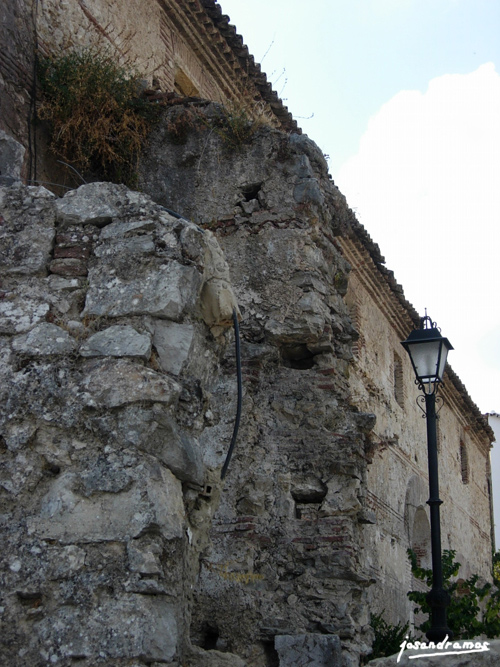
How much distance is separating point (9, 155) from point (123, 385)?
216cm

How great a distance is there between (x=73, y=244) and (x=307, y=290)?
294cm

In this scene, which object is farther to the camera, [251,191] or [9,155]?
[251,191]

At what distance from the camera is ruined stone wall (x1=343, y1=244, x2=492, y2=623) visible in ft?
35.1

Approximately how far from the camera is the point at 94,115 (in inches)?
259

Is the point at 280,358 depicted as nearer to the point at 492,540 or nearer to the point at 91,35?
the point at 91,35

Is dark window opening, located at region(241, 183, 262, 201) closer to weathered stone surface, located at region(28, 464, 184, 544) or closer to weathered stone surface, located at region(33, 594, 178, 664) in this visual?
weathered stone surface, located at region(28, 464, 184, 544)

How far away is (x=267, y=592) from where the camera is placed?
5.64m

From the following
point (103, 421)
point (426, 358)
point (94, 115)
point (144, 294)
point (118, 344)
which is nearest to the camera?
point (103, 421)

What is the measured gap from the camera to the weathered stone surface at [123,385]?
127 inches

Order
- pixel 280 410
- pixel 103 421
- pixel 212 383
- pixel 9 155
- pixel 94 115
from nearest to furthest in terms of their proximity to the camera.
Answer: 1. pixel 103 421
2. pixel 212 383
3. pixel 9 155
4. pixel 280 410
5. pixel 94 115

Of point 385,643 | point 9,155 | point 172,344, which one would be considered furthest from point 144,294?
point 385,643

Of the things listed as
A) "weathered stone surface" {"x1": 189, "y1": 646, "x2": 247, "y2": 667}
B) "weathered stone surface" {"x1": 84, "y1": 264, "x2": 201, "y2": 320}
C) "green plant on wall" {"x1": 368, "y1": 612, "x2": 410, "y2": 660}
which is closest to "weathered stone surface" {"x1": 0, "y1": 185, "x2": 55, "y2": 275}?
"weathered stone surface" {"x1": 84, "y1": 264, "x2": 201, "y2": 320}

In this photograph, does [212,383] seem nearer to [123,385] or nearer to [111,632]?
[123,385]

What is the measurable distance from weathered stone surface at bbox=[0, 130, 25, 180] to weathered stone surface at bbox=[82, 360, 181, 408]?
1872mm
